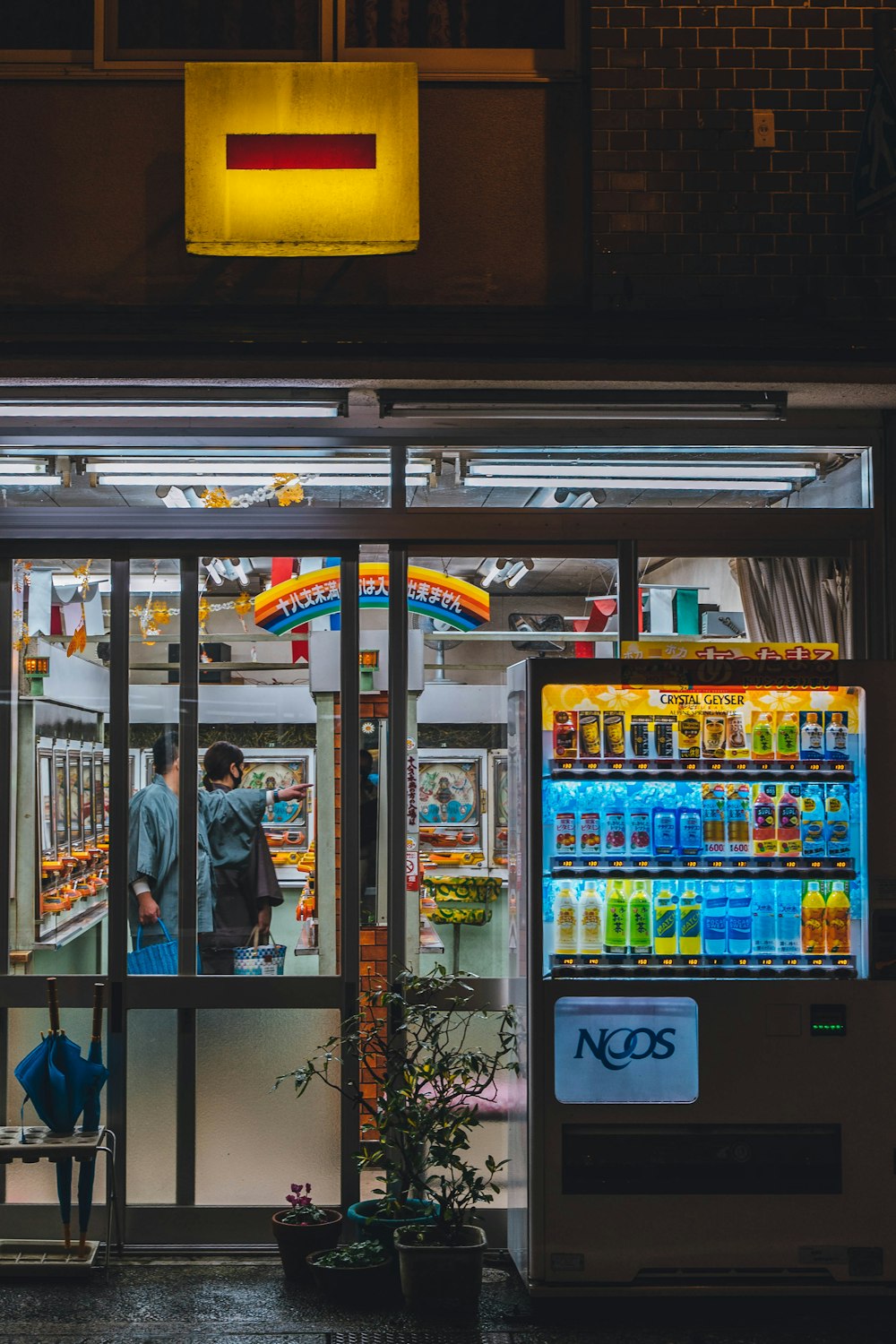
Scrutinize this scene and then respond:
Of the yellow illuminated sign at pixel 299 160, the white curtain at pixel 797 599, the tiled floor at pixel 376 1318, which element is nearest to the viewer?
the tiled floor at pixel 376 1318

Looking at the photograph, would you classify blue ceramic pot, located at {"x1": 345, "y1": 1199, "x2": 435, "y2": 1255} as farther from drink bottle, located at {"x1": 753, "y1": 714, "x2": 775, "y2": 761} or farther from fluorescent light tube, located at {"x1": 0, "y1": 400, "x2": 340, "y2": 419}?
fluorescent light tube, located at {"x1": 0, "y1": 400, "x2": 340, "y2": 419}

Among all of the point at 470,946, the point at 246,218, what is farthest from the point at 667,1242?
the point at 246,218

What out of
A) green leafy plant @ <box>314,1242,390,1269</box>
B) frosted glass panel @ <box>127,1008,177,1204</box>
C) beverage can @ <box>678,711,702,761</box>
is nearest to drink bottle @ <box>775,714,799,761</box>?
beverage can @ <box>678,711,702,761</box>

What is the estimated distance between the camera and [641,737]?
5.12 m

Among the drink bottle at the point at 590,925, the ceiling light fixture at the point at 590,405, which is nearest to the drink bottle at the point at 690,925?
the drink bottle at the point at 590,925

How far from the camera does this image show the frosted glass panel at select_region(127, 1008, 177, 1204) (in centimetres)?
561

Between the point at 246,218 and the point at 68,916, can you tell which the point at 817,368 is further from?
the point at 68,916

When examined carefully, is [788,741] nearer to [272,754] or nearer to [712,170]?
[272,754]

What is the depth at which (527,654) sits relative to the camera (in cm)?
583

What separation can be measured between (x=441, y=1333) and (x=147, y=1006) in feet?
6.44

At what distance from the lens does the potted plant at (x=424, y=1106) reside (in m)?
4.88

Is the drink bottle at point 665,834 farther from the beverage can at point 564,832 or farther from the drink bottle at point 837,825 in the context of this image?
the drink bottle at point 837,825

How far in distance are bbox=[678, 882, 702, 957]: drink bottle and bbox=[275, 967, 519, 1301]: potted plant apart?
82cm

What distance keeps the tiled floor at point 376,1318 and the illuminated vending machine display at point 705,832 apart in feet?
4.35
